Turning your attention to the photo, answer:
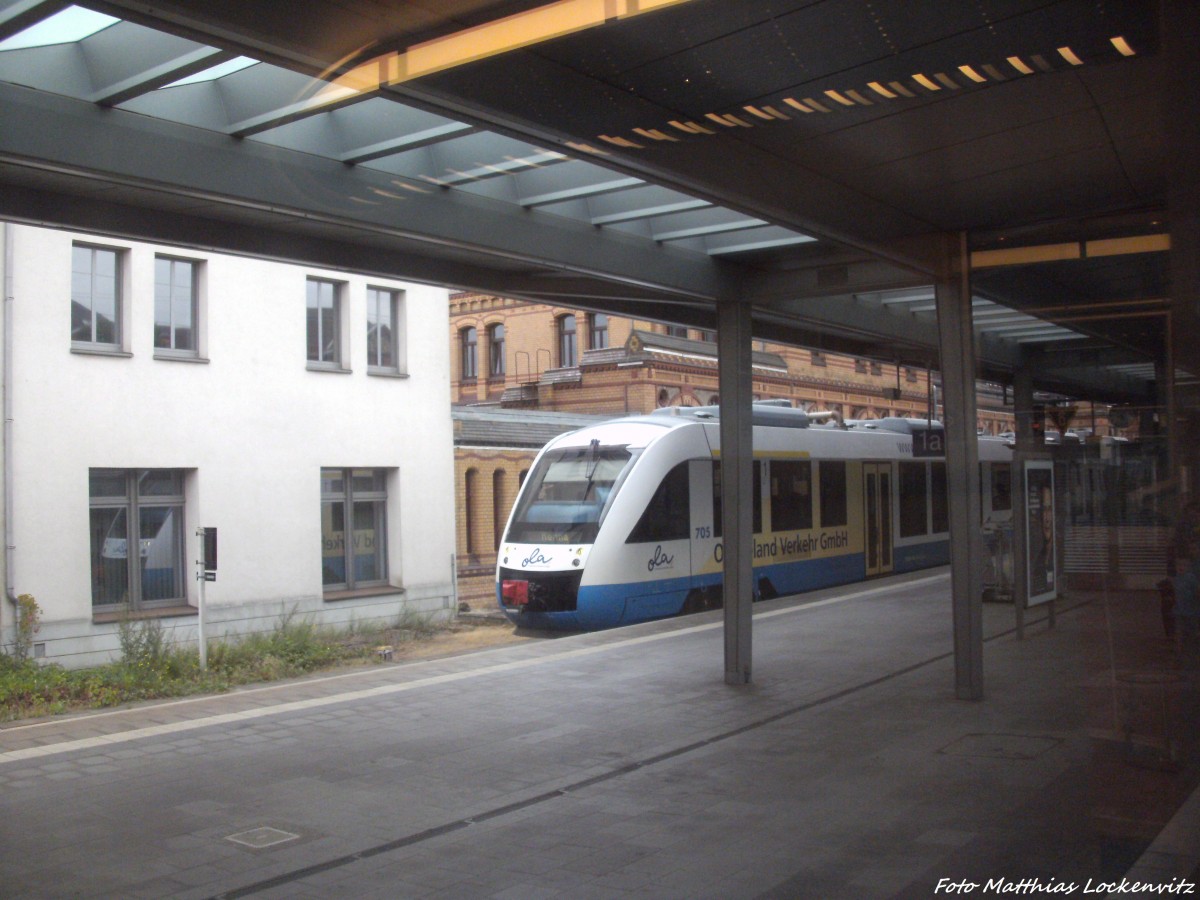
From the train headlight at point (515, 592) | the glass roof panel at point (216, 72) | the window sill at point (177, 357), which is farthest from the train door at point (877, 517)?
the glass roof panel at point (216, 72)

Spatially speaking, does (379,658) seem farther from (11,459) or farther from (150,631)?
(11,459)

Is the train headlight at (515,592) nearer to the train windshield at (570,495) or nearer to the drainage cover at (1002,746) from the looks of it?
the train windshield at (570,495)

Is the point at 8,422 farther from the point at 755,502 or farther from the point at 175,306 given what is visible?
the point at 755,502

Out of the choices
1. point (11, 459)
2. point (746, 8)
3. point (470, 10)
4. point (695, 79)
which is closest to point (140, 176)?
point (470, 10)

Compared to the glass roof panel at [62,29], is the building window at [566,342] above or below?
above

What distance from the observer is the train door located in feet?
44.1

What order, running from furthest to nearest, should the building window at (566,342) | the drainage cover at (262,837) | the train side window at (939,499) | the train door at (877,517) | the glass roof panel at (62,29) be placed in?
the building window at (566,342) → the train door at (877,517) → the train side window at (939,499) → the drainage cover at (262,837) → the glass roof panel at (62,29)

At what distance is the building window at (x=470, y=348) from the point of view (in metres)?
22.4

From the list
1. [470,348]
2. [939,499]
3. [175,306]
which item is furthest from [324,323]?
[939,499]

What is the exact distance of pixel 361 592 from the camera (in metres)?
17.0

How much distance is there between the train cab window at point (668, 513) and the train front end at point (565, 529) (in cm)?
48

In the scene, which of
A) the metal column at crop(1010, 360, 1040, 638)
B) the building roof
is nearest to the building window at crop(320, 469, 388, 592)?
the building roof

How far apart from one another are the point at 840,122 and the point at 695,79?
96cm

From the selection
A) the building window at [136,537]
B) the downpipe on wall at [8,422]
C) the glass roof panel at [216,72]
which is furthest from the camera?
the building window at [136,537]
